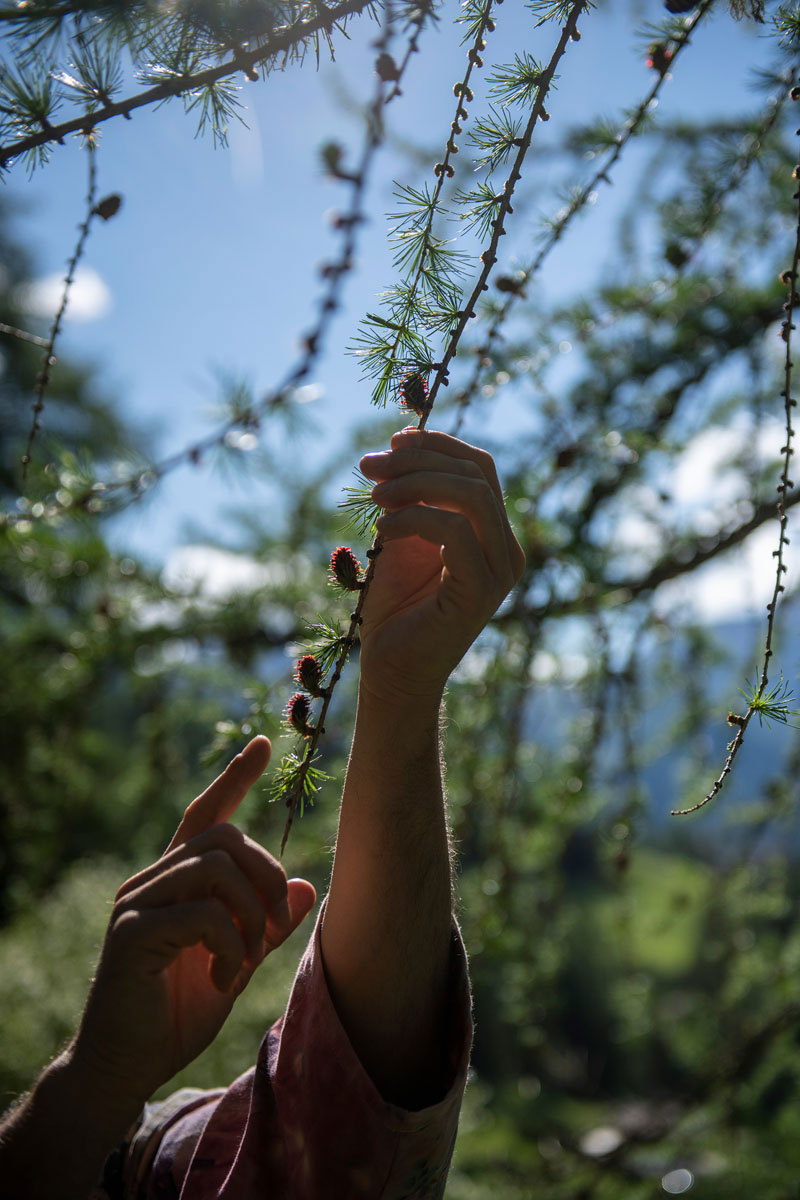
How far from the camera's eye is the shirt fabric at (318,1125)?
2.18 feet

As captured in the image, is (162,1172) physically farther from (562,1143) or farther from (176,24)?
(562,1143)

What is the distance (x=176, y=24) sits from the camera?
20.0 inches

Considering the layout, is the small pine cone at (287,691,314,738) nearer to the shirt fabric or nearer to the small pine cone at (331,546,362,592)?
the small pine cone at (331,546,362,592)

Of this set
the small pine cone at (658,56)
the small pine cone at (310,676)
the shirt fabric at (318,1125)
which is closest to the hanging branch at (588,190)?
the small pine cone at (658,56)

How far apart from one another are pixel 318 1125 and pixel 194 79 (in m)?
0.85

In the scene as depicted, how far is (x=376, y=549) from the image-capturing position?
580 millimetres

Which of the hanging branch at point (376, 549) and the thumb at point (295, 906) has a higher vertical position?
the hanging branch at point (376, 549)

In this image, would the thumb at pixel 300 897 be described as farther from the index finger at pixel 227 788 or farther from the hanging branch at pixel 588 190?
the hanging branch at pixel 588 190

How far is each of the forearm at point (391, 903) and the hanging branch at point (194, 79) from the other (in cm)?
49

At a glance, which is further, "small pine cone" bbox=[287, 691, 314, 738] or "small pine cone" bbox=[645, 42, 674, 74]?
"small pine cone" bbox=[645, 42, 674, 74]

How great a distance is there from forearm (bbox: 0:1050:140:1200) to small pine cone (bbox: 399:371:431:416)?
569 mm

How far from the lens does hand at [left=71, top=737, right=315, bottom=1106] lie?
565 mm

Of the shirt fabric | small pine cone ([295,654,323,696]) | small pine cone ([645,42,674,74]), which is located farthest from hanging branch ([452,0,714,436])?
the shirt fabric

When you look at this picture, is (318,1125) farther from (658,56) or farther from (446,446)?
(658,56)
